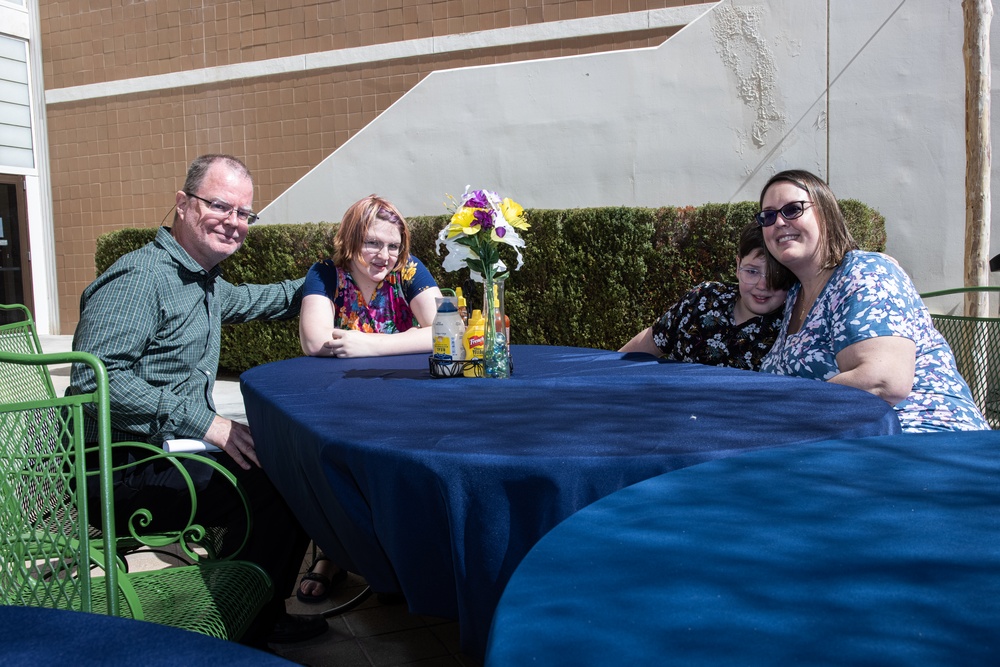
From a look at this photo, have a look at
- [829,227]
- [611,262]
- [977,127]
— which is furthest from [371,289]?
[977,127]

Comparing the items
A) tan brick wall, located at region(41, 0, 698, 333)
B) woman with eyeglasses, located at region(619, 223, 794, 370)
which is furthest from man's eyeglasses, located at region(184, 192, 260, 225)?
tan brick wall, located at region(41, 0, 698, 333)

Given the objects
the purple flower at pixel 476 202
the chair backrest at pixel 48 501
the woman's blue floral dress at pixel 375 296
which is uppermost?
the purple flower at pixel 476 202

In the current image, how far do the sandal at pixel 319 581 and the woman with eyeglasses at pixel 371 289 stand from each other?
2.70 ft

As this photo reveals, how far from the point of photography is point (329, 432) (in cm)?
180

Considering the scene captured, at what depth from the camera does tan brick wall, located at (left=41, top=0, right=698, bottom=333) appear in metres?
9.57

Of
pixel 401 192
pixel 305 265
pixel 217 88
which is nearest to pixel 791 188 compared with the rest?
pixel 305 265

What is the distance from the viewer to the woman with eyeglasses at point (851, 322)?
92.9 inches

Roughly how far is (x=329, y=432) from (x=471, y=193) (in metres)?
0.96

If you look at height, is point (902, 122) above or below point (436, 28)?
below

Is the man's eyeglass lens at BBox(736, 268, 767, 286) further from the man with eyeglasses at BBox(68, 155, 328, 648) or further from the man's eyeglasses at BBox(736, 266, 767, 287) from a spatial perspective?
the man with eyeglasses at BBox(68, 155, 328, 648)

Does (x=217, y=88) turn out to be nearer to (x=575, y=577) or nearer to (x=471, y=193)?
(x=471, y=193)

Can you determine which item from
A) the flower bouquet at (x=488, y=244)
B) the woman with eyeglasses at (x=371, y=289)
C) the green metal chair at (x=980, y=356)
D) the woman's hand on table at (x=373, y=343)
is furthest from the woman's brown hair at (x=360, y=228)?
the green metal chair at (x=980, y=356)

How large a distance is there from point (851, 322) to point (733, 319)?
0.87m

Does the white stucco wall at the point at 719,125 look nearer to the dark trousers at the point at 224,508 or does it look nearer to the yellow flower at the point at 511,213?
the yellow flower at the point at 511,213
